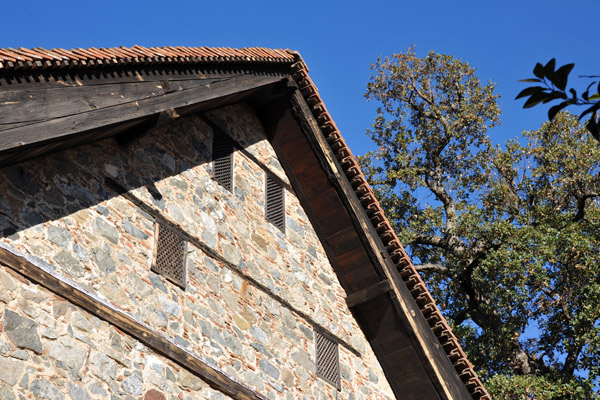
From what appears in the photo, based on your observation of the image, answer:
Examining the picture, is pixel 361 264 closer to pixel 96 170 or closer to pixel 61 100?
pixel 96 170

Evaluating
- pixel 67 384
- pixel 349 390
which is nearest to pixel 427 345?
pixel 349 390

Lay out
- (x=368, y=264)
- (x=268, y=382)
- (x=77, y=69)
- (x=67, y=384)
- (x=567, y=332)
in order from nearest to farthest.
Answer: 1. (x=67, y=384)
2. (x=77, y=69)
3. (x=268, y=382)
4. (x=368, y=264)
5. (x=567, y=332)

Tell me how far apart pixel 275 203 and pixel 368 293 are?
1.64 metres

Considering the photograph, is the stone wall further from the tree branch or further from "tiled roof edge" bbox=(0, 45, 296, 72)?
the tree branch

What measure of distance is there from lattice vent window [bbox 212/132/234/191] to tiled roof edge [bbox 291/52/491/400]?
4.97ft

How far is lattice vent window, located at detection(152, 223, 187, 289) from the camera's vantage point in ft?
23.8

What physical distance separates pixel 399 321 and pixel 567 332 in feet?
30.7

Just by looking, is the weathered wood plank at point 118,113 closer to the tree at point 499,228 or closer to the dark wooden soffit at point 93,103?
the dark wooden soffit at point 93,103

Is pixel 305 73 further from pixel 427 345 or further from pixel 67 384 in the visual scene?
pixel 67 384

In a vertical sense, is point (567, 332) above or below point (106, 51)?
above

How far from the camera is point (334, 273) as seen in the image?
394 inches

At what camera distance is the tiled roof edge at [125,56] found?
5633 mm

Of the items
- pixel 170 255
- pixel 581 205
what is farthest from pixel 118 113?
pixel 581 205

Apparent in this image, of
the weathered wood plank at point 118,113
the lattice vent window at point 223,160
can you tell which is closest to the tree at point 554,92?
the weathered wood plank at point 118,113
